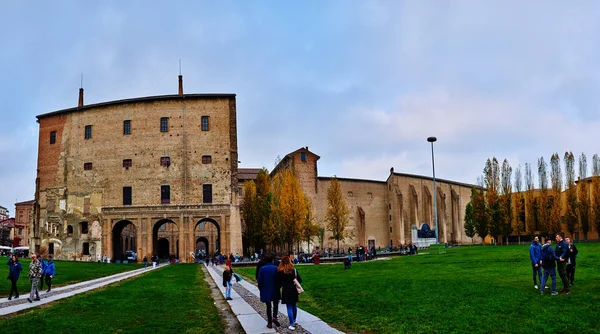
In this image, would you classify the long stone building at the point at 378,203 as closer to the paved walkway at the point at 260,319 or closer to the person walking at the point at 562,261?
the paved walkway at the point at 260,319

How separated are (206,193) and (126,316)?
3867 centimetres

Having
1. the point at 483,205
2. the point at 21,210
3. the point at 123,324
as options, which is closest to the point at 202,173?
the point at 483,205

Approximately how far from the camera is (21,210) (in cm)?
11006

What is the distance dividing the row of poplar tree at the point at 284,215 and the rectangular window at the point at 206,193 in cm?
630

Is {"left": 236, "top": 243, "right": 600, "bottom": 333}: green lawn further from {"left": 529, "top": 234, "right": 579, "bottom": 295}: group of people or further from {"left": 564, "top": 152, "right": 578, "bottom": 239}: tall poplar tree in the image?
{"left": 564, "top": 152, "right": 578, "bottom": 239}: tall poplar tree

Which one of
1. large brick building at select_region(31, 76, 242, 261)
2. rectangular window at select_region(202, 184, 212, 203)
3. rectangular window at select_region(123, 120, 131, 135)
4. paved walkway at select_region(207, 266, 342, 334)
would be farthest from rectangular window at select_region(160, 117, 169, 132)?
paved walkway at select_region(207, 266, 342, 334)

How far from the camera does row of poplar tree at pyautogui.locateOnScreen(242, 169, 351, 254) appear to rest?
A: 4947 cm

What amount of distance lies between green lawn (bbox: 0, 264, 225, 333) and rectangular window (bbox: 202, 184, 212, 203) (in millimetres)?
33208

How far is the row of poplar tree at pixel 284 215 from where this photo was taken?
162ft

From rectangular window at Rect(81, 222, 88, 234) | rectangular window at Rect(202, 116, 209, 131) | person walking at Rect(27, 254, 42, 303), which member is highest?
rectangular window at Rect(202, 116, 209, 131)

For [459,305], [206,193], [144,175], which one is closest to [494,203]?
[206,193]

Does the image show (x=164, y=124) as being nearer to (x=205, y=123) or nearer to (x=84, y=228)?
(x=205, y=123)

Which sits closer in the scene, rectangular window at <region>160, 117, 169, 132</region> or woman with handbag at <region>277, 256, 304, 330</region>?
woman with handbag at <region>277, 256, 304, 330</region>

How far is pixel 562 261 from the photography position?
508 inches
